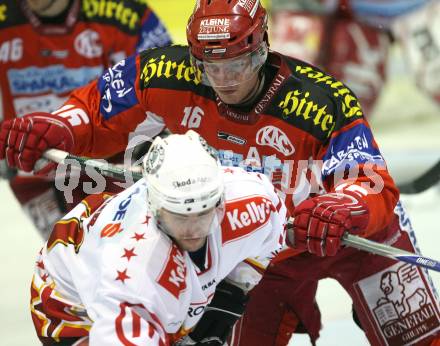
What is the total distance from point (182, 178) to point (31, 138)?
3.29ft

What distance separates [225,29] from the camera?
306 cm

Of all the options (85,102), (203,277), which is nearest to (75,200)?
(85,102)

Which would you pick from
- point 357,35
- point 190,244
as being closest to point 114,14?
point 190,244

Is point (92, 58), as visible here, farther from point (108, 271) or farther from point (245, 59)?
point (108, 271)

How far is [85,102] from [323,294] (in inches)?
55.5

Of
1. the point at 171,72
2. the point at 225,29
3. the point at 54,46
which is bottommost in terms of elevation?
the point at 54,46

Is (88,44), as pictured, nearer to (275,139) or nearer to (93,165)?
(93,165)

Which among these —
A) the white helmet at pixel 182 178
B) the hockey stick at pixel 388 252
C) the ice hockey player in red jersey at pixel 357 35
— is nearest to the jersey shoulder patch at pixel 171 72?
the hockey stick at pixel 388 252

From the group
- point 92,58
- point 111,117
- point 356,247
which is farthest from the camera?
point 92,58

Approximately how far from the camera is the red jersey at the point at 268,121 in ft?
10.2

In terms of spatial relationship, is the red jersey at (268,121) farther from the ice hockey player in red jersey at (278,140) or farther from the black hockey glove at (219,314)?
the black hockey glove at (219,314)

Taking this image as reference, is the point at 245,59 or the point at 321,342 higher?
the point at 245,59

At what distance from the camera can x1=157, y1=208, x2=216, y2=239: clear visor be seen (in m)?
2.50

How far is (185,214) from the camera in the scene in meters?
2.48
